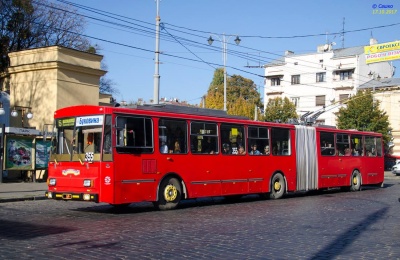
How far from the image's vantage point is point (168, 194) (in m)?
14.9

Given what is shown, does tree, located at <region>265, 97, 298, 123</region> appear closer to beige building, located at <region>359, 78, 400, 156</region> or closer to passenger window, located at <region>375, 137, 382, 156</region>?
beige building, located at <region>359, 78, 400, 156</region>

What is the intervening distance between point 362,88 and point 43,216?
5153 cm

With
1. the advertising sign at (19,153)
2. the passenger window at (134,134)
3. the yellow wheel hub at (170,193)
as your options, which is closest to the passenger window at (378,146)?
the yellow wheel hub at (170,193)

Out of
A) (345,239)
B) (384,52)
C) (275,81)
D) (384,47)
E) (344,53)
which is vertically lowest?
(345,239)

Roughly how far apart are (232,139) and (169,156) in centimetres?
329

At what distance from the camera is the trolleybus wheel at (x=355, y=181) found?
24.6 m

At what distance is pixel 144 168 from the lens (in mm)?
14156

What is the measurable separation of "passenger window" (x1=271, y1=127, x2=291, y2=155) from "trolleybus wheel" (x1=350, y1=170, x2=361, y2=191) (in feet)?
A: 19.3

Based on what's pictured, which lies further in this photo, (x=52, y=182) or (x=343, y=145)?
(x=343, y=145)

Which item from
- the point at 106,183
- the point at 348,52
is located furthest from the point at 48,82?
the point at 348,52

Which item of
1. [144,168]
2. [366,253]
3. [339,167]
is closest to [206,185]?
[144,168]

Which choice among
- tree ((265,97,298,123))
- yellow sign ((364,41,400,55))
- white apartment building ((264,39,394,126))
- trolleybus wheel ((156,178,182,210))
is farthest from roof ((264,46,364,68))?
trolleybus wheel ((156,178,182,210))

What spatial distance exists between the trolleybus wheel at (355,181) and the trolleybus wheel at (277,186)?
20.0 ft

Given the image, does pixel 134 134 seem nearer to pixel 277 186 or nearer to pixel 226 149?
pixel 226 149
